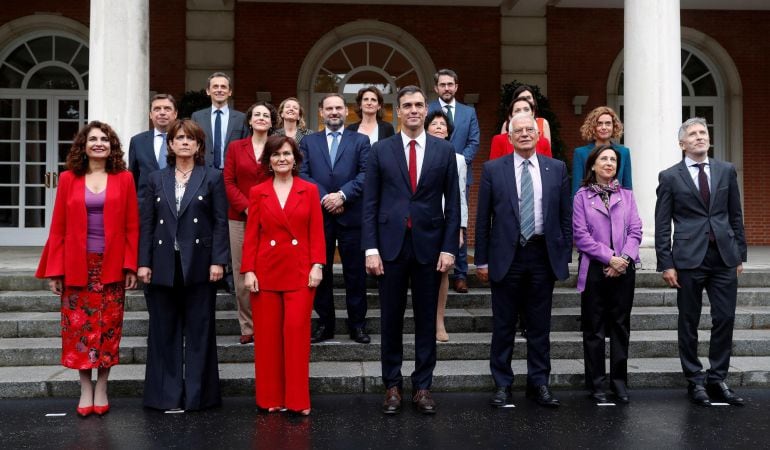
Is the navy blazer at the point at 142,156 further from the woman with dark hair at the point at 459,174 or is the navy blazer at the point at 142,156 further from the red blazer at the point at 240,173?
the woman with dark hair at the point at 459,174

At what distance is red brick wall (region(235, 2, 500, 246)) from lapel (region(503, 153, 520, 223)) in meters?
7.63

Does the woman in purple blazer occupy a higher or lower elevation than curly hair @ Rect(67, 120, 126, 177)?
lower

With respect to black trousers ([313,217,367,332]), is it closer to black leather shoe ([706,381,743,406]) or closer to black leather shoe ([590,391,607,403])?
black leather shoe ([590,391,607,403])

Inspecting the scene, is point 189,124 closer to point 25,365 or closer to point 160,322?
point 160,322

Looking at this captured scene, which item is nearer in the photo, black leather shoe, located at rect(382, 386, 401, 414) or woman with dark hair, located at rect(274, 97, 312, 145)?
black leather shoe, located at rect(382, 386, 401, 414)

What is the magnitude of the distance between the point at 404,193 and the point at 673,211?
6.50 ft

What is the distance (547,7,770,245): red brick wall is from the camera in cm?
1280

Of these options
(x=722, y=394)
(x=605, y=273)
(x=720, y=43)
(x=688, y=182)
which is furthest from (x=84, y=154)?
(x=720, y=43)

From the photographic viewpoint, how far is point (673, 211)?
16.4 feet

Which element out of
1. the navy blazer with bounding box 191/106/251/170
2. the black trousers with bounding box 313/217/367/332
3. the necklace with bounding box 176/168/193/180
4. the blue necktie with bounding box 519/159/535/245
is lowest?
the black trousers with bounding box 313/217/367/332

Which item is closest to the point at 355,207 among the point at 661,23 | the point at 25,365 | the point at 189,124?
the point at 189,124

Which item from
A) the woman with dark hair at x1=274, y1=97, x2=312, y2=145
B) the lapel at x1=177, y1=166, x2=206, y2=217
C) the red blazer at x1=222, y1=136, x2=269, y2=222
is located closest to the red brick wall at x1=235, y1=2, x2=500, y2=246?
the woman with dark hair at x1=274, y1=97, x2=312, y2=145

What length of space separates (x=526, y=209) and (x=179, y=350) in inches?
99.8

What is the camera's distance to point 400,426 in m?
4.32
